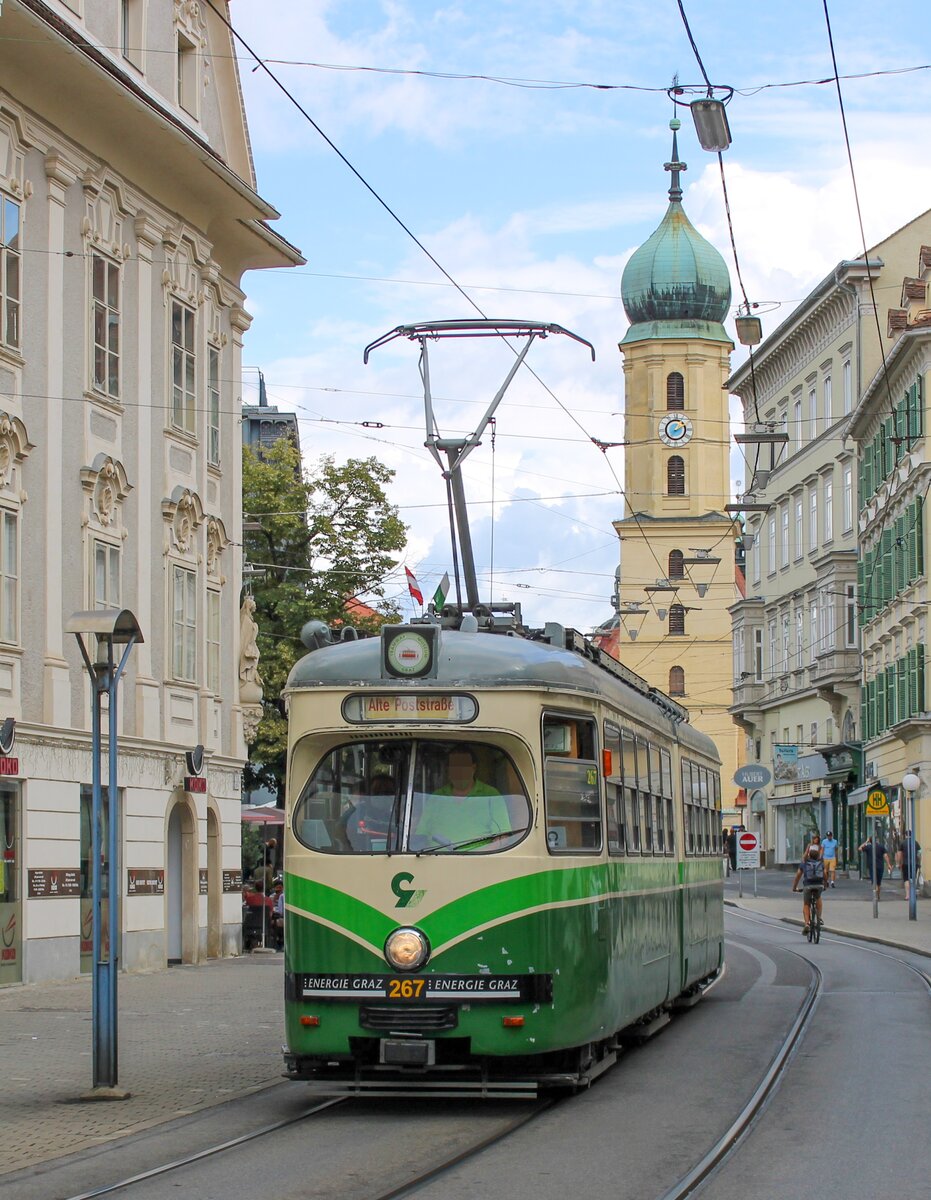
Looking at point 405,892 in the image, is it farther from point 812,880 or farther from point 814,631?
point 814,631

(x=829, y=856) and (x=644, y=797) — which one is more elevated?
(x=644, y=797)

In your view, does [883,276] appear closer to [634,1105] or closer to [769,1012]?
[769,1012]

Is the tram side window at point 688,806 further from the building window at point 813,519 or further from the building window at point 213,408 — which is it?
the building window at point 813,519

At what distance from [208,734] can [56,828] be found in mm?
6314

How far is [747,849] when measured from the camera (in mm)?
47750

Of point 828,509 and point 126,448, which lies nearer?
point 126,448

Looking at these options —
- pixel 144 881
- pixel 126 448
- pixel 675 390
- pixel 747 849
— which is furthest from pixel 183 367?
pixel 675 390

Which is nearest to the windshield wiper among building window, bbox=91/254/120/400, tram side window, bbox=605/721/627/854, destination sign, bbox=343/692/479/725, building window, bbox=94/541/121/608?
destination sign, bbox=343/692/479/725

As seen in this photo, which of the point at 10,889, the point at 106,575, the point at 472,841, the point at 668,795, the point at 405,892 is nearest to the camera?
the point at 405,892

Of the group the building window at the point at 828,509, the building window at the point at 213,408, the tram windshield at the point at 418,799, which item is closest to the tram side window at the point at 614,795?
the tram windshield at the point at 418,799

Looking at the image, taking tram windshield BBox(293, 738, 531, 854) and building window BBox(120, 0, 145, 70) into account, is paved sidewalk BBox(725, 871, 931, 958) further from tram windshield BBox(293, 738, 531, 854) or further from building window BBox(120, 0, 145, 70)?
tram windshield BBox(293, 738, 531, 854)

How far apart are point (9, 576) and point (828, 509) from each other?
5061 centimetres

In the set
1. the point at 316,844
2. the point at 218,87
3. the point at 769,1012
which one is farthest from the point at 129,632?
the point at 218,87

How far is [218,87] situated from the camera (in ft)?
109
